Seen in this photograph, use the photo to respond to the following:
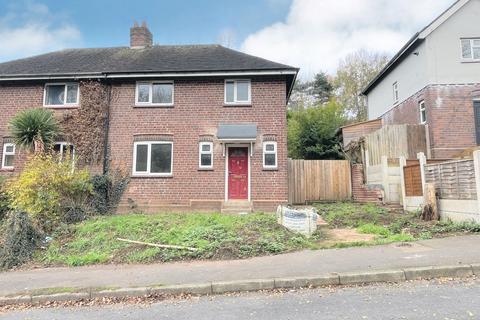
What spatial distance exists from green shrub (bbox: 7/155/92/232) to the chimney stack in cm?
870

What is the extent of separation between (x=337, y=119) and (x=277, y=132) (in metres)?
12.1

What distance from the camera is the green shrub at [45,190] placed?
11397 mm

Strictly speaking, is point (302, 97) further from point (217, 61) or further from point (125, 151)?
point (125, 151)

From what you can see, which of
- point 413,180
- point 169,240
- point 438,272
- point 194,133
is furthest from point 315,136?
point 438,272

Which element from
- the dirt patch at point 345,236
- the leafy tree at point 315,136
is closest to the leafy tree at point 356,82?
the leafy tree at point 315,136

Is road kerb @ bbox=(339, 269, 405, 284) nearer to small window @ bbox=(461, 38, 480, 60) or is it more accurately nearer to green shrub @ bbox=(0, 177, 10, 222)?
green shrub @ bbox=(0, 177, 10, 222)

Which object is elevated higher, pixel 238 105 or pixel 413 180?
pixel 238 105

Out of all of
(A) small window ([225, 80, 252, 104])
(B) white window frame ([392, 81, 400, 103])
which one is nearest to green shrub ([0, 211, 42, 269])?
(A) small window ([225, 80, 252, 104])

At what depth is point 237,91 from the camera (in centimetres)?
1554

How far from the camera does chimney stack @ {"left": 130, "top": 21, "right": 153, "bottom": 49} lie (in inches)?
750

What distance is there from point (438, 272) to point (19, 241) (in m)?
9.44

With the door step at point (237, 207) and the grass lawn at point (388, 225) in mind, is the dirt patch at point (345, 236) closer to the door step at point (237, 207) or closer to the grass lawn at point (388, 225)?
the grass lawn at point (388, 225)

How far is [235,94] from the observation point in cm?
1551

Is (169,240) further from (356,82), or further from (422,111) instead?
(356,82)
